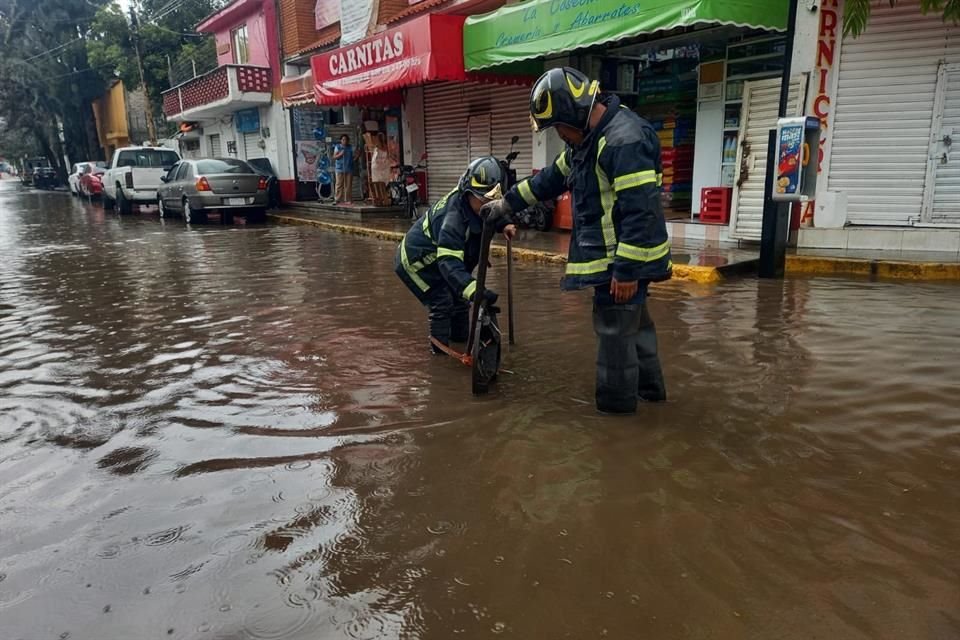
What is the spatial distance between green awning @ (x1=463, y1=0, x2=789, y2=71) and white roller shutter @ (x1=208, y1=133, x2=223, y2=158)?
60.0 ft

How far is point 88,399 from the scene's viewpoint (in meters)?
4.32

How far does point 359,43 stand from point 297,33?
25.1 feet

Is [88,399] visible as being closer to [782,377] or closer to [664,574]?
[664,574]

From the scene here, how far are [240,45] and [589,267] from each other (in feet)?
79.7

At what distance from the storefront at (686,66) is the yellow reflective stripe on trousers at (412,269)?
16.4ft

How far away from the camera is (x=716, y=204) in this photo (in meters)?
10.1

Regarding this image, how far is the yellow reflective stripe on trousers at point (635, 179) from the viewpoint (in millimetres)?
3215

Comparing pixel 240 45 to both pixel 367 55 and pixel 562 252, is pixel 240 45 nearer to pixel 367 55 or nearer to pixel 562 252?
pixel 367 55

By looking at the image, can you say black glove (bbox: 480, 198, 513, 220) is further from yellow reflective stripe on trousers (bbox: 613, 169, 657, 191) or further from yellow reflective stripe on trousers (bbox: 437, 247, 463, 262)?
yellow reflective stripe on trousers (bbox: 613, 169, 657, 191)

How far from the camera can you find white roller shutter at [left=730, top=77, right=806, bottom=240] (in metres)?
8.93

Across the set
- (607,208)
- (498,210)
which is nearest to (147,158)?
(498,210)

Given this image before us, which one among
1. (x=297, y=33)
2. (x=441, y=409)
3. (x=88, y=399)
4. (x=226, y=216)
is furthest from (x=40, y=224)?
(x=441, y=409)

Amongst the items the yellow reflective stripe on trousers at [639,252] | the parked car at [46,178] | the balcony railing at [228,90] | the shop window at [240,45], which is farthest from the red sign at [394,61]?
the parked car at [46,178]

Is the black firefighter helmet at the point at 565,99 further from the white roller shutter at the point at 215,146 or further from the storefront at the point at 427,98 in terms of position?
the white roller shutter at the point at 215,146
